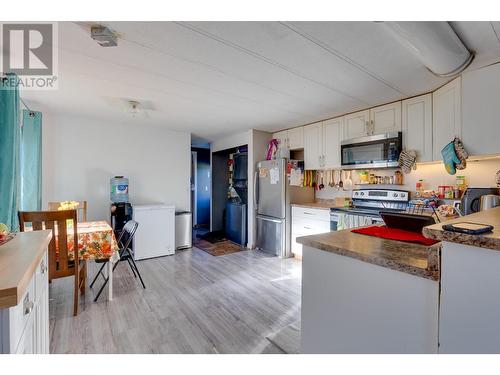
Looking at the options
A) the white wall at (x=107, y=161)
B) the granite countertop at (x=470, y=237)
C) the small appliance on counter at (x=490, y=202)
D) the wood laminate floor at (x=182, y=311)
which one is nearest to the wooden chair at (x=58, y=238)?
→ the wood laminate floor at (x=182, y=311)

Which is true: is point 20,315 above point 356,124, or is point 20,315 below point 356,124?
below

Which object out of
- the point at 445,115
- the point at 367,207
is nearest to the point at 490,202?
the point at 445,115

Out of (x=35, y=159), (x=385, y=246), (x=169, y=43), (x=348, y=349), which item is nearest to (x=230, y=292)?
(x=348, y=349)

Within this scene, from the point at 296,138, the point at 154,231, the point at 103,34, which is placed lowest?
the point at 154,231

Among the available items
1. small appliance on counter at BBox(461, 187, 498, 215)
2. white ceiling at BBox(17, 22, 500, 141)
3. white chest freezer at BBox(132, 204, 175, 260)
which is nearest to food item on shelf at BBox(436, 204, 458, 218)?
small appliance on counter at BBox(461, 187, 498, 215)

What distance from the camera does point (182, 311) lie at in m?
2.25

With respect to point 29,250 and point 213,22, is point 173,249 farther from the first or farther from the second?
point 213,22

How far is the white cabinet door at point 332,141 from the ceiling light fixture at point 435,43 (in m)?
1.60

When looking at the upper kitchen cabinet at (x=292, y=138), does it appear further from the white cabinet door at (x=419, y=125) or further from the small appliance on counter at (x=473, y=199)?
the small appliance on counter at (x=473, y=199)

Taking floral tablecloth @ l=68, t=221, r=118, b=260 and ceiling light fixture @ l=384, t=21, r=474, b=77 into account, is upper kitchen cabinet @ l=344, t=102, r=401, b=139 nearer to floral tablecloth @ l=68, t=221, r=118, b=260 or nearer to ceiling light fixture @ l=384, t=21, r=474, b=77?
ceiling light fixture @ l=384, t=21, r=474, b=77

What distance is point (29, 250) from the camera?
39.5 inches

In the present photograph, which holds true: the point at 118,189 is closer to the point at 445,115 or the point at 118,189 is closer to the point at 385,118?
the point at 385,118

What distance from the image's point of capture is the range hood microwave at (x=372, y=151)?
2.82 metres

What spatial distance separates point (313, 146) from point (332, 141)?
1.15 feet
